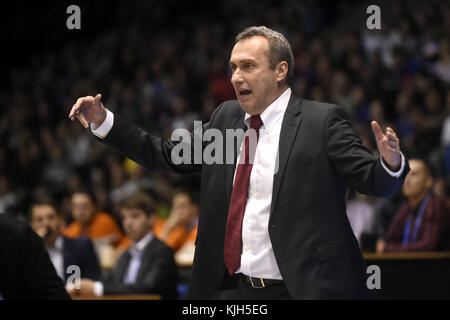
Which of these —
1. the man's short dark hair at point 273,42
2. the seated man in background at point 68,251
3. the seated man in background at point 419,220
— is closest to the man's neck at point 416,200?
the seated man in background at point 419,220

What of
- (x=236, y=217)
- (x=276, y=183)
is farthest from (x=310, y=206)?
(x=236, y=217)

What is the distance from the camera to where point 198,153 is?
2873 mm

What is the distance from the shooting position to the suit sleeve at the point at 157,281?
4.64 metres

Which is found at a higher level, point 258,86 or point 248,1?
point 248,1

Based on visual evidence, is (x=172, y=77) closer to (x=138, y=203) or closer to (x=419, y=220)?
(x=138, y=203)

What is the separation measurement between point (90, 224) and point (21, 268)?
4.91m

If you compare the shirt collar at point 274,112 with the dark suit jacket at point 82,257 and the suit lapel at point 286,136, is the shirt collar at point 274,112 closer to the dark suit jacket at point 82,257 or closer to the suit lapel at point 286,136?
the suit lapel at point 286,136

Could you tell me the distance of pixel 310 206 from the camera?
254cm

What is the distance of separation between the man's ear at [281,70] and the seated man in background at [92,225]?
4591 millimetres

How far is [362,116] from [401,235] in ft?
8.03
